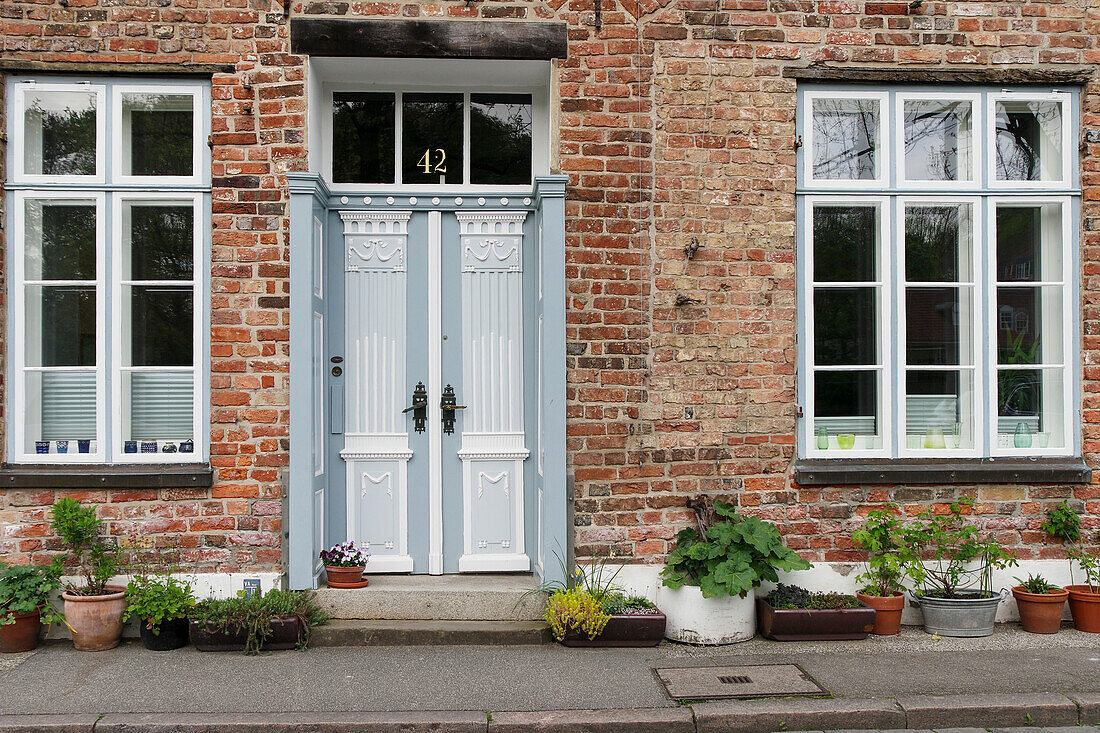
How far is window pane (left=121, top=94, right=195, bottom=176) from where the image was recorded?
18.7 feet

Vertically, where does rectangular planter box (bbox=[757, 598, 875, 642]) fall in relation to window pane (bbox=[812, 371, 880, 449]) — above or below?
below

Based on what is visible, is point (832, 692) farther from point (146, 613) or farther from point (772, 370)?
point (146, 613)

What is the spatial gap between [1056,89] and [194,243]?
614cm

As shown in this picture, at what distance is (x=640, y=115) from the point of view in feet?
18.6

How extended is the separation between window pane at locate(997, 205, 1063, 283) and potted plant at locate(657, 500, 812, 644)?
264 centimetres

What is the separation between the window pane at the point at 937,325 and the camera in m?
5.91

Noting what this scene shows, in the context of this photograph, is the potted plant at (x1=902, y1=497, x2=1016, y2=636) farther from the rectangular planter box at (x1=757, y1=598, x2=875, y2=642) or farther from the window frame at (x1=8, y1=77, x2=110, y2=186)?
the window frame at (x1=8, y1=77, x2=110, y2=186)

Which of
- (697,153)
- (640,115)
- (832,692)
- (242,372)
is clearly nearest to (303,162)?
(242,372)

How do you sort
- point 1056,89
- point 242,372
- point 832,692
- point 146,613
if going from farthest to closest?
point 1056,89 → point 242,372 → point 146,613 → point 832,692

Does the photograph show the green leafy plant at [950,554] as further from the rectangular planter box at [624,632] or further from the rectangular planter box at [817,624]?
the rectangular planter box at [624,632]

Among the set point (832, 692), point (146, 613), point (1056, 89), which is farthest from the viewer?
point (1056, 89)

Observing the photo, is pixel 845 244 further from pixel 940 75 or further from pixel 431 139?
pixel 431 139

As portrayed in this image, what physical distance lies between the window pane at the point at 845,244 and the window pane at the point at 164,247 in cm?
437

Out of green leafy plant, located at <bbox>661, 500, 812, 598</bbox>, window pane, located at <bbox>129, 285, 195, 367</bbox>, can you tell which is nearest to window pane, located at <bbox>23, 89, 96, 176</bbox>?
window pane, located at <bbox>129, 285, 195, 367</bbox>
